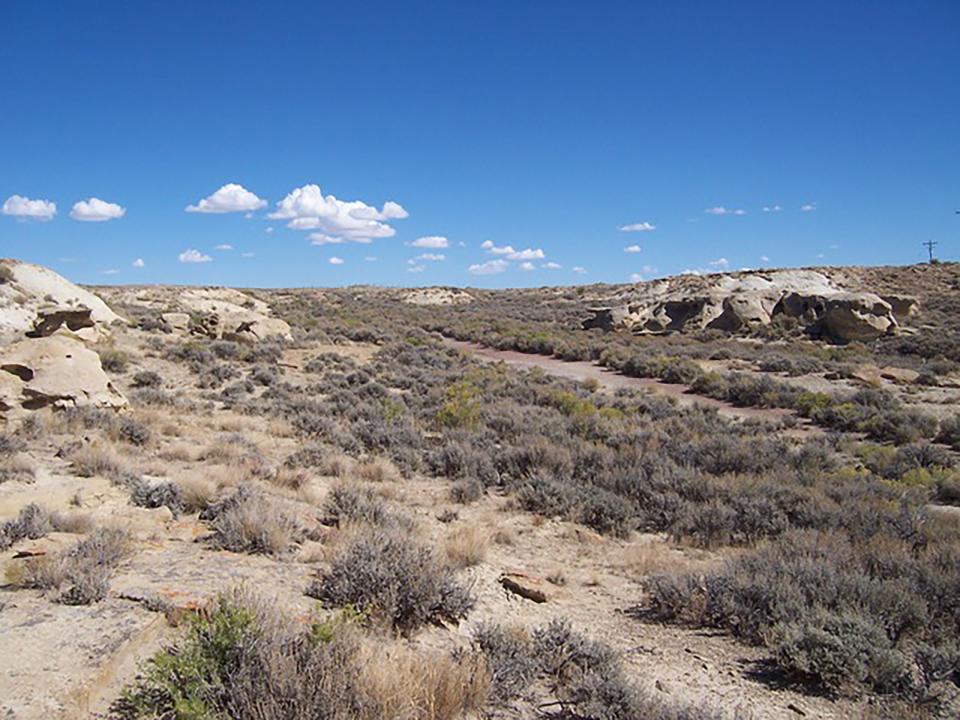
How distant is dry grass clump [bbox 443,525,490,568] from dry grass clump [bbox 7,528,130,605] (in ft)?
9.80

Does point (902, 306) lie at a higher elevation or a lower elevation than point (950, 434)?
higher

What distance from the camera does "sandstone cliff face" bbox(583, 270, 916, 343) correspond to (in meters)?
30.2

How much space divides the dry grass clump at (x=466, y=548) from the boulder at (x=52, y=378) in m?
7.92

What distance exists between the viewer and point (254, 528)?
5859 mm

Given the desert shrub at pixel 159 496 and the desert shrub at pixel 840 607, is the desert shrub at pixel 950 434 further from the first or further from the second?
the desert shrub at pixel 159 496

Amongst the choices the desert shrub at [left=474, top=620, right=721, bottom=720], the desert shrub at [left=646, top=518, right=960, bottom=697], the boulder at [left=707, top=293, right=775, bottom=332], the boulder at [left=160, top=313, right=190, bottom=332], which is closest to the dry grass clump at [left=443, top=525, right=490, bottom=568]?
the desert shrub at [left=474, top=620, right=721, bottom=720]

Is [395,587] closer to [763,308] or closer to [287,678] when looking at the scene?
[287,678]

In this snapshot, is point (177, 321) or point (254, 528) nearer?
point (254, 528)

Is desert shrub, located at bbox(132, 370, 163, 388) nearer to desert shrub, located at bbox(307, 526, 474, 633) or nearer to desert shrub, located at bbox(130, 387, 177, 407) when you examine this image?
desert shrub, located at bbox(130, 387, 177, 407)

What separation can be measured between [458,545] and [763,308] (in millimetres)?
33032

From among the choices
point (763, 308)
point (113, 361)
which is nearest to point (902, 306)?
point (763, 308)

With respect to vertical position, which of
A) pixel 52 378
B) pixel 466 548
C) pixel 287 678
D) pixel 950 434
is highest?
pixel 52 378

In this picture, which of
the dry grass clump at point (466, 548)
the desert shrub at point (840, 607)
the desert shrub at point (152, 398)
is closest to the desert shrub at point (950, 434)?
the desert shrub at point (840, 607)

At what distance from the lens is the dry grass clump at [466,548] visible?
630 cm
